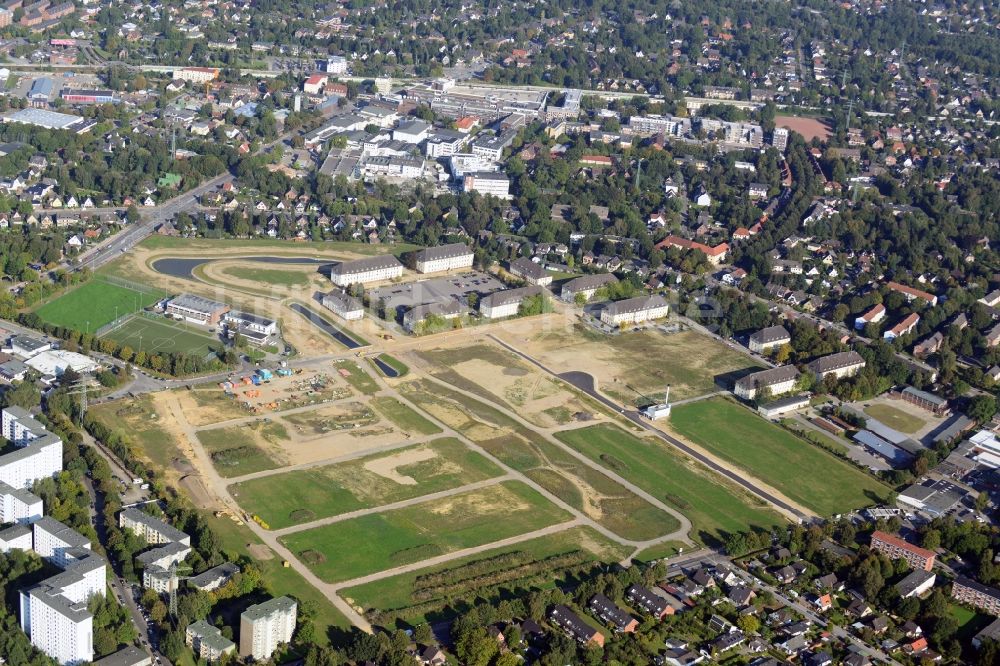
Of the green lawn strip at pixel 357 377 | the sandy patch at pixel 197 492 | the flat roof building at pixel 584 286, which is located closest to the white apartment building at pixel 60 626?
the sandy patch at pixel 197 492

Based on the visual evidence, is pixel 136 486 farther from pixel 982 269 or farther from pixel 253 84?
pixel 253 84

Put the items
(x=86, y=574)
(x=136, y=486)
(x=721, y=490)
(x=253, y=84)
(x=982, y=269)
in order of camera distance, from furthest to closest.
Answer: (x=253, y=84)
(x=982, y=269)
(x=721, y=490)
(x=136, y=486)
(x=86, y=574)

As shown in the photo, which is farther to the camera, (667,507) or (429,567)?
(667,507)

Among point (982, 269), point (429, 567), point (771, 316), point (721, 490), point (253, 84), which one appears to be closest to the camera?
point (429, 567)

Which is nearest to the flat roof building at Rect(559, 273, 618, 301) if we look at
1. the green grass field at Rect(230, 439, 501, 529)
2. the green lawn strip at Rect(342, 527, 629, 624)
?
the green grass field at Rect(230, 439, 501, 529)

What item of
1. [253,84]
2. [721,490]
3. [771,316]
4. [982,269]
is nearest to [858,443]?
[721,490]

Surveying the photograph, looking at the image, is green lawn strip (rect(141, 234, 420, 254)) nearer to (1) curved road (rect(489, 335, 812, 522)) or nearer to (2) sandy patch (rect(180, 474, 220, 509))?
(1) curved road (rect(489, 335, 812, 522))
